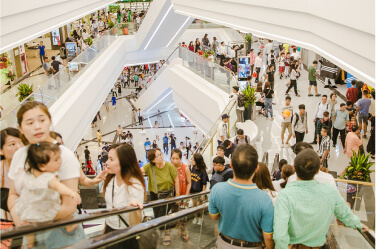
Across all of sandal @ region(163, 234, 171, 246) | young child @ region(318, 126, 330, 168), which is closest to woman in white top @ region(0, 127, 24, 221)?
sandal @ region(163, 234, 171, 246)

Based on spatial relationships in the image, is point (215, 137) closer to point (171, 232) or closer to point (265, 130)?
point (265, 130)

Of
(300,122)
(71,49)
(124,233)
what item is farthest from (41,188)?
(71,49)

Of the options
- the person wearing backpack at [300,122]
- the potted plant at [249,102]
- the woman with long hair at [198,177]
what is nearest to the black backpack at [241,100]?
the potted plant at [249,102]

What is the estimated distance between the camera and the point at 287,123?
9.89 meters

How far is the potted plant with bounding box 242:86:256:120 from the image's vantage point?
36.9 ft

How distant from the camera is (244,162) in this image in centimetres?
278

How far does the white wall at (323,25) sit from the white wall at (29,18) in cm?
410

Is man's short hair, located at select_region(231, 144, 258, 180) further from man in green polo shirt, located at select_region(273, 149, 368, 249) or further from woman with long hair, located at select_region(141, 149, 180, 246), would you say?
woman with long hair, located at select_region(141, 149, 180, 246)

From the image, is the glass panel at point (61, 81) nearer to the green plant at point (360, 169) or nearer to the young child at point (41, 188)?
the young child at point (41, 188)

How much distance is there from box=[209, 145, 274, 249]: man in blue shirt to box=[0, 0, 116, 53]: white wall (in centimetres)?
515

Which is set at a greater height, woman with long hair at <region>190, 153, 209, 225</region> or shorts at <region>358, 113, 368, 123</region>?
woman with long hair at <region>190, 153, 209, 225</region>

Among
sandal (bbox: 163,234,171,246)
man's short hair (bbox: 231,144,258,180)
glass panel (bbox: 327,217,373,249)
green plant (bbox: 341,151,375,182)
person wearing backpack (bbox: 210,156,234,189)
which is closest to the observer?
man's short hair (bbox: 231,144,258,180)

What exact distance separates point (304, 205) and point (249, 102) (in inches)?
343

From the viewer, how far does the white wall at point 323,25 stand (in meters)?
4.74
